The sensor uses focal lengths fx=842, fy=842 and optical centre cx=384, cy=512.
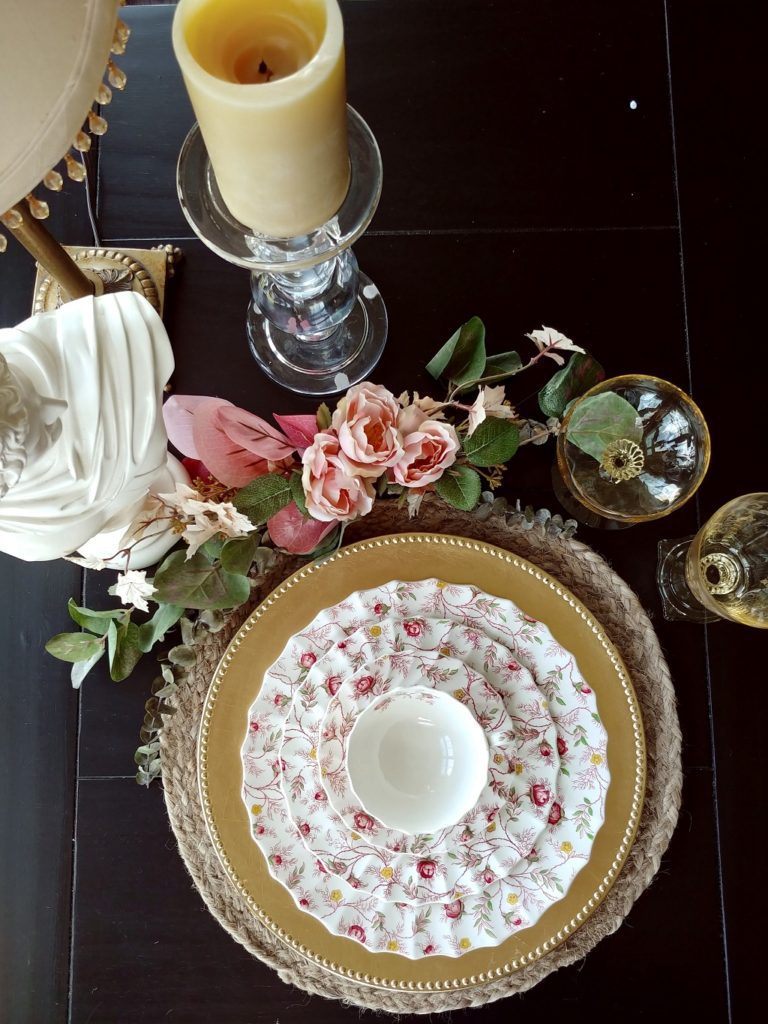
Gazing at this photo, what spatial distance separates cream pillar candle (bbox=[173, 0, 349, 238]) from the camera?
15.0 inches

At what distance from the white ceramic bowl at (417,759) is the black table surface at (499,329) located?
0.63 ft

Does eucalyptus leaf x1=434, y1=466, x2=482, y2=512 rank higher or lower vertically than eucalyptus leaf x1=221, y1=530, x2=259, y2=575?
higher

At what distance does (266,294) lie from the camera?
2.26 feet

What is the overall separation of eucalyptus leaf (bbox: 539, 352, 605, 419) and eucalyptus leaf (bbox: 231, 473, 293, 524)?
231mm

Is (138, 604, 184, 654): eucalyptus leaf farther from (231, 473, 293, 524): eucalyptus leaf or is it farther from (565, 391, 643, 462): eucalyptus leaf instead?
(565, 391, 643, 462): eucalyptus leaf

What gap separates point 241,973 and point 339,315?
0.54 metres

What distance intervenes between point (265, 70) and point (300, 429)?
8.7 inches

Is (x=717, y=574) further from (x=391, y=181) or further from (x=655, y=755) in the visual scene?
(x=391, y=181)

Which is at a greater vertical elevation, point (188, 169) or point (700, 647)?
point (188, 169)

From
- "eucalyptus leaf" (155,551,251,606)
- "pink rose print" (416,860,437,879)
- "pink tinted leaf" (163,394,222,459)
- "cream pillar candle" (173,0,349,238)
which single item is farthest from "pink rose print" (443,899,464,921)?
"cream pillar candle" (173,0,349,238)

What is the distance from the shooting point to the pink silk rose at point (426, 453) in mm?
509

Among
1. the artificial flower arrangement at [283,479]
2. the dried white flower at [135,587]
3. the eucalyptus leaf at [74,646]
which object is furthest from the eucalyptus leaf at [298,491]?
the eucalyptus leaf at [74,646]

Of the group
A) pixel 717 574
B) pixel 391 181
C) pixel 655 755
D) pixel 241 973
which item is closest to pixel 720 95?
pixel 391 181

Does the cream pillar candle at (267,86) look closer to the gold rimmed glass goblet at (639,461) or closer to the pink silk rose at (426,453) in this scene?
the pink silk rose at (426,453)
